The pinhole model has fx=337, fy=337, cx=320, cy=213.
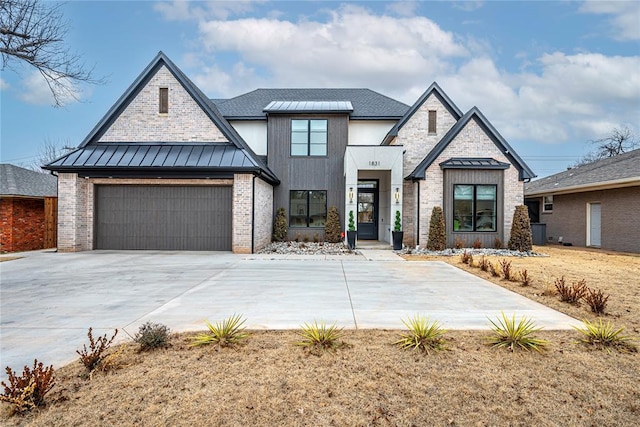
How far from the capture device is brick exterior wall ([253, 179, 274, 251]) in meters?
13.9

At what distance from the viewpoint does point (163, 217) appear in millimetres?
14039

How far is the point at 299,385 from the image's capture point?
315cm

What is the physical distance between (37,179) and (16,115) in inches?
221

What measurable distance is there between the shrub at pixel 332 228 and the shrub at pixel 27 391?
14309 millimetres

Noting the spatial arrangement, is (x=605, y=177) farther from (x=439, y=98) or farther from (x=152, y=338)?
(x=152, y=338)

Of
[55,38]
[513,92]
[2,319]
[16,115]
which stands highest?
[513,92]

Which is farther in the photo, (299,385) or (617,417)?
(299,385)

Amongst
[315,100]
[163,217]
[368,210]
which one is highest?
[315,100]

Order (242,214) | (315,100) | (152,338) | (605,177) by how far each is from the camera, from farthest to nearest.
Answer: (315,100)
(605,177)
(242,214)
(152,338)

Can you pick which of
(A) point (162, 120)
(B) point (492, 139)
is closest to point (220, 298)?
(A) point (162, 120)

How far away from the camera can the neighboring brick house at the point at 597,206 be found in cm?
1499

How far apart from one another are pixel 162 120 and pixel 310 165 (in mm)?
7266

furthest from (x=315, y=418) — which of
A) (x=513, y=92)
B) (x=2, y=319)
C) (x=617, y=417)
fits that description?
(x=513, y=92)

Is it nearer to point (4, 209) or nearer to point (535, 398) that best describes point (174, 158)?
point (4, 209)
